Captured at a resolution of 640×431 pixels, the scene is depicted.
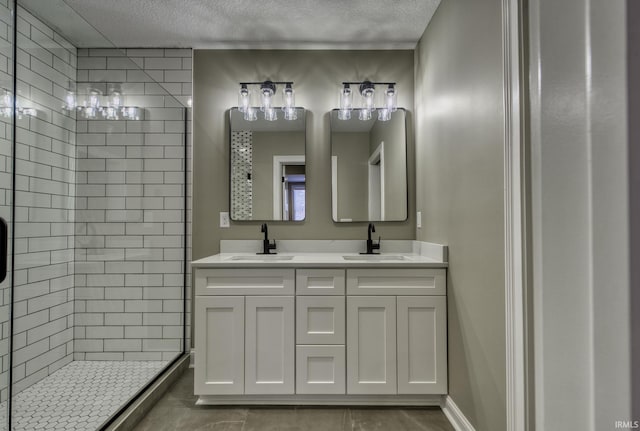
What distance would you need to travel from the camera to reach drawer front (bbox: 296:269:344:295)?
1.96m

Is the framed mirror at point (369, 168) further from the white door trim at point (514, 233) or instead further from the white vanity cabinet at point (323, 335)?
the white door trim at point (514, 233)

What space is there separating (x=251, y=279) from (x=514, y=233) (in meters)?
1.42

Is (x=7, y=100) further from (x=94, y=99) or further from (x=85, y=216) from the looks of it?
(x=85, y=216)

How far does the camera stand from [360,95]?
255cm

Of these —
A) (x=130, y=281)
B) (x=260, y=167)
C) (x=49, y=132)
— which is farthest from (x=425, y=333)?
(x=49, y=132)

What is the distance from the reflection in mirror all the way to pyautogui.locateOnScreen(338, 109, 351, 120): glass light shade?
29 cm

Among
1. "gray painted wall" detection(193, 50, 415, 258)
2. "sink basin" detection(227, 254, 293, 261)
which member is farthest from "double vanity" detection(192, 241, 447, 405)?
"gray painted wall" detection(193, 50, 415, 258)

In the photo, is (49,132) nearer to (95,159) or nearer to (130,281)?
(95,159)

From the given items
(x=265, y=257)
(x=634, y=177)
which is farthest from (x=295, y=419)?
(x=634, y=177)

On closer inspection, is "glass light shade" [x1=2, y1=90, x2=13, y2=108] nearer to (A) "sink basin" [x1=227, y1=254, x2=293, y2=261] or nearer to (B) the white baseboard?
(A) "sink basin" [x1=227, y1=254, x2=293, y2=261]

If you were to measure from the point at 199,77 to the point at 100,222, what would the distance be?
4.29 feet

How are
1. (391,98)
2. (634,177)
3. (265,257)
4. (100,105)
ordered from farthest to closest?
(391,98) → (265,257) → (100,105) → (634,177)

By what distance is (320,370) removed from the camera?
1933 millimetres

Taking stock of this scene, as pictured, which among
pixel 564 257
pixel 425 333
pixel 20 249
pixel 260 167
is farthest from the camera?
pixel 260 167
